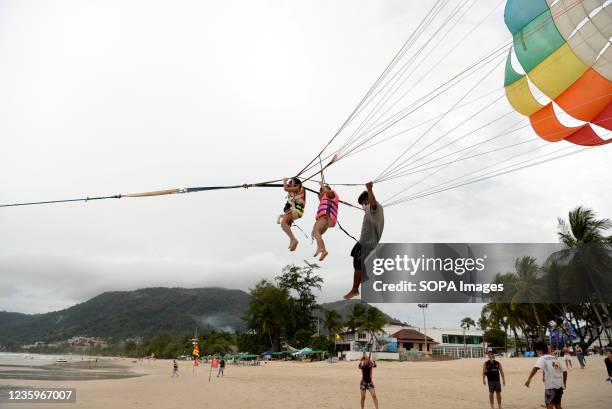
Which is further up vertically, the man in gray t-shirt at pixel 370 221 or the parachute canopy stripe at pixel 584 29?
the parachute canopy stripe at pixel 584 29

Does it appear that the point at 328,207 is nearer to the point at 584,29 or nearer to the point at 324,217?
the point at 324,217

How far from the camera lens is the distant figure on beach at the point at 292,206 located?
8375mm

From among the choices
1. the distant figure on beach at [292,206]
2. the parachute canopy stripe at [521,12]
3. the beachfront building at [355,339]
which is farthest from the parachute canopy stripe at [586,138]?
the beachfront building at [355,339]

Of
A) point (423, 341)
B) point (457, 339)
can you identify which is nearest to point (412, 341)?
point (423, 341)

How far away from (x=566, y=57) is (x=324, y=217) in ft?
21.1

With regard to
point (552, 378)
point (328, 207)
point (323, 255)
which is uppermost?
point (328, 207)

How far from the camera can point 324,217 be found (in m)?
8.17

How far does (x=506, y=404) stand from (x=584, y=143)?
8680 millimetres

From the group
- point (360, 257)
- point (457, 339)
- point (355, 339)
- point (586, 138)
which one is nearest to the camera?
point (360, 257)

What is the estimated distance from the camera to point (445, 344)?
8981 cm

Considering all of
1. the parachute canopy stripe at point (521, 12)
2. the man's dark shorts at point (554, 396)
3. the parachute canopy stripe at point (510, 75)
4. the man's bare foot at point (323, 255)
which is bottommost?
the man's dark shorts at point (554, 396)

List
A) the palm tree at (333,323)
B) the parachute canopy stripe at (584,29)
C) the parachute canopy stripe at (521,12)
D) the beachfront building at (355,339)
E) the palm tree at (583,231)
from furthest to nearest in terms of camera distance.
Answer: the beachfront building at (355,339) < the palm tree at (333,323) < the palm tree at (583,231) < the parachute canopy stripe at (521,12) < the parachute canopy stripe at (584,29)

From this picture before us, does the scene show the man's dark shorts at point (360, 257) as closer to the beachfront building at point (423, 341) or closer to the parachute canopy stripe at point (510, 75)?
the parachute canopy stripe at point (510, 75)

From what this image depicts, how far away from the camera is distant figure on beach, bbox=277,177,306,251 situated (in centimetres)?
838
